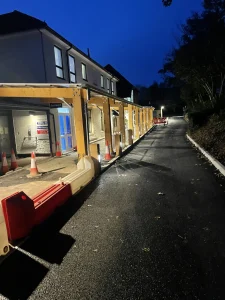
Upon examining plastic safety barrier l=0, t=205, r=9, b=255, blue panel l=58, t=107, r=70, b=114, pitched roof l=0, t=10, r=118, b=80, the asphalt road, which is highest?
pitched roof l=0, t=10, r=118, b=80

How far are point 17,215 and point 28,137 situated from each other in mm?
9563

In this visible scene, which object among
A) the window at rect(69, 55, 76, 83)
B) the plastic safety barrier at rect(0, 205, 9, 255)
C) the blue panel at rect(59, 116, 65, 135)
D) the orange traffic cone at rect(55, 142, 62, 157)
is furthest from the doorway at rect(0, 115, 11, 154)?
the plastic safety barrier at rect(0, 205, 9, 255)

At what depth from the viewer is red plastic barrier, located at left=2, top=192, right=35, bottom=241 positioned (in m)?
3.50

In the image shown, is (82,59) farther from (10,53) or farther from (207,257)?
(207,257)

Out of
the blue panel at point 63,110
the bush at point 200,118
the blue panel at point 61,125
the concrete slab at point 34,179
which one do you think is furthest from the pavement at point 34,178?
the bush at point 200,118

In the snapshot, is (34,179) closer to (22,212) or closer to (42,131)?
(22,212)

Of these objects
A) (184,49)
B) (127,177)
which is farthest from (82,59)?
(127,177)

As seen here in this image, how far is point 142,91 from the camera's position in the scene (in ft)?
289

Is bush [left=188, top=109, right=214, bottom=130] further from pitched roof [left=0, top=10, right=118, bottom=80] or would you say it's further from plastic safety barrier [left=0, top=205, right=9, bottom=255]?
plastic safety barrier [left=0, top=205, right=9, bottom=255]

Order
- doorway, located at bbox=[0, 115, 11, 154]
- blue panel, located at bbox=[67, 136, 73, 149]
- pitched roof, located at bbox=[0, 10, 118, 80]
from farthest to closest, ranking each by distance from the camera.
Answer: blue panel, located at bbox=[67, 136, 73, 149]
doorway, located at bbox=[0, 115, 11, 154]
pitched roof, located at bbox=[0, 10, 118, 80]

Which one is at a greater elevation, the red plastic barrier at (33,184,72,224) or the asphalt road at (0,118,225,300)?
the red plastic barrier at (33,184,72,224)

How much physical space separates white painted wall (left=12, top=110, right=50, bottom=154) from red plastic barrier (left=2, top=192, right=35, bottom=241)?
8.85 meters

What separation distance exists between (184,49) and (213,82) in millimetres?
4884

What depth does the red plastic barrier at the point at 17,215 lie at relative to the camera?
3.50 m
